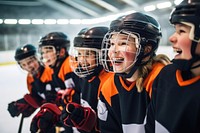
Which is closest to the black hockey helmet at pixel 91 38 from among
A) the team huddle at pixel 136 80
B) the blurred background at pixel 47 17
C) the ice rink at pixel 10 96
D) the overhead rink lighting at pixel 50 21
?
the team huddle at pixel 136 80

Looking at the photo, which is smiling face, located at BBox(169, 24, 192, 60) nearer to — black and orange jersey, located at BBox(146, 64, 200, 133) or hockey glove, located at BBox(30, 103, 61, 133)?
black and orange jersey, located at BBox(146, 64, 200, 133)

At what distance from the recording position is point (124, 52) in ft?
3.54

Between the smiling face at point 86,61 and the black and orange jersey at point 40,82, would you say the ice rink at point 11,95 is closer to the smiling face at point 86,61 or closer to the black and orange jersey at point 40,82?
the black and orange jersey at point 40,82

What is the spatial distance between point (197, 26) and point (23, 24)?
10.2 m

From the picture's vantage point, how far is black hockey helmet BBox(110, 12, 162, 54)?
1.09 m

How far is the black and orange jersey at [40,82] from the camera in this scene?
7.86ft

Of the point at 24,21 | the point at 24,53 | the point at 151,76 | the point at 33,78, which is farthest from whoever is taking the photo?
the point at 24,21

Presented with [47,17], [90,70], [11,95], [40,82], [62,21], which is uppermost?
[47,17]

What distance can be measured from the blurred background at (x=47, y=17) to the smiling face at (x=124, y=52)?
2961 mm

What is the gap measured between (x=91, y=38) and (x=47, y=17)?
10.6 metres

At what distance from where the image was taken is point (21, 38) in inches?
377

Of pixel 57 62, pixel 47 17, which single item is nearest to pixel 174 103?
pixel 57 62

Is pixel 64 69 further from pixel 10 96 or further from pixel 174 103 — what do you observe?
pixel 10 96

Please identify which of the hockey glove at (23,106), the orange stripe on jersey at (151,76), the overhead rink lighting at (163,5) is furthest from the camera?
the overhead rink lighting at (163,5)
